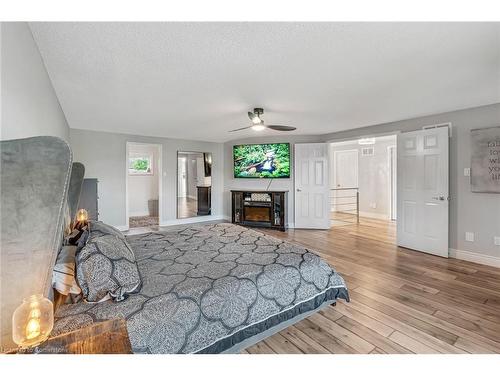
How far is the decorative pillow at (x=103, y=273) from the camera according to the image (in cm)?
135

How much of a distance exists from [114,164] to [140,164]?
2199 mm

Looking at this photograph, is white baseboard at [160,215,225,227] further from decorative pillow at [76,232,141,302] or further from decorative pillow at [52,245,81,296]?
decorative pillow at [76,232,141,302]

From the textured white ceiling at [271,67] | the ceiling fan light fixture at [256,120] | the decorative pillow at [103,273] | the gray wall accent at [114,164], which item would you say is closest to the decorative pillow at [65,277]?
the decorative pillow at [103,273]

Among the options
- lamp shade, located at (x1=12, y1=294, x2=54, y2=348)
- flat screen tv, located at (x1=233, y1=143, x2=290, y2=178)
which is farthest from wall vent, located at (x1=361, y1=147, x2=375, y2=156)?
lamp shade, located at (x1=12, y1=294, x2=54, y2=348)

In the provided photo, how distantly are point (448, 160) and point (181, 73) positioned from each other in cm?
397

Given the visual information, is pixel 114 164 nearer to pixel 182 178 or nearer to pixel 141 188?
pixel 182 178

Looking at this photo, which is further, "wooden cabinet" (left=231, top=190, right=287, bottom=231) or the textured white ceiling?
"wooden cabinet" (left=231, top=190, right=287, bottom=231)

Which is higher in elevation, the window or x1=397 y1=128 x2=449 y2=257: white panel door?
the window

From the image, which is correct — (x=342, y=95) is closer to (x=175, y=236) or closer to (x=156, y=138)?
(x=175, y=236)

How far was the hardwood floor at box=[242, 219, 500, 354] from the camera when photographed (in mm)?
1771

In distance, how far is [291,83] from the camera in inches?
101

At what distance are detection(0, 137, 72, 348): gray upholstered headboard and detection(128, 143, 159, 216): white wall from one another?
6956 mm

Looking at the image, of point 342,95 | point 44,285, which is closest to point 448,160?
point 342,95

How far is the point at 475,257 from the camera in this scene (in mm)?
3463
